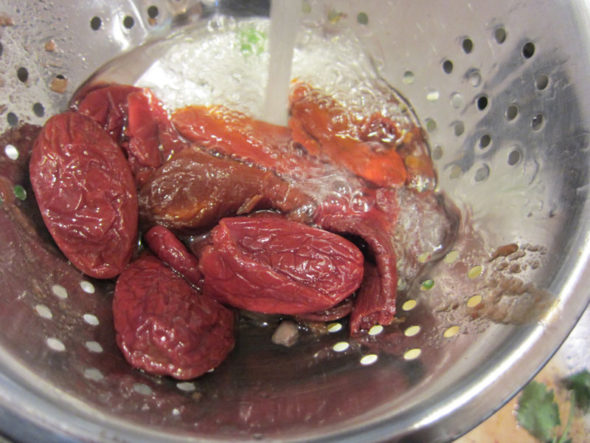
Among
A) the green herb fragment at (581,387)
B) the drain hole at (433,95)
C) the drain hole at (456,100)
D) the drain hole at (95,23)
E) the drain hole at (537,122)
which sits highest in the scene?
the drain hole at (537,122)

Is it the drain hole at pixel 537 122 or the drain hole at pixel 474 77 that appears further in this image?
the drain hole at pixel 474 77

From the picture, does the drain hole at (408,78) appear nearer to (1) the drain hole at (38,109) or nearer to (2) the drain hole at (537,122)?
(2) the drain hole at (537,122)

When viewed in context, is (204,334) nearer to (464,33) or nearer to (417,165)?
(417,165)

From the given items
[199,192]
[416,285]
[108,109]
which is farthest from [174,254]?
[416,285]

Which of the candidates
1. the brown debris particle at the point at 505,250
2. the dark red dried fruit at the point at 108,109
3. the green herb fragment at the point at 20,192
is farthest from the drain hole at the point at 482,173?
the green herb fragment at the point at 20,192

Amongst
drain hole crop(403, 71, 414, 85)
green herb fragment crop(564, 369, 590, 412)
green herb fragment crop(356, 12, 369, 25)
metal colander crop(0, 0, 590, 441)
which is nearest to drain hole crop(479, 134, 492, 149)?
metal colander crop(0, 0, 590, 441)

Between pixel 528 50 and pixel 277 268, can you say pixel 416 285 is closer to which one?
pixel 277 268

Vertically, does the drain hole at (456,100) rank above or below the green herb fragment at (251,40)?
above
